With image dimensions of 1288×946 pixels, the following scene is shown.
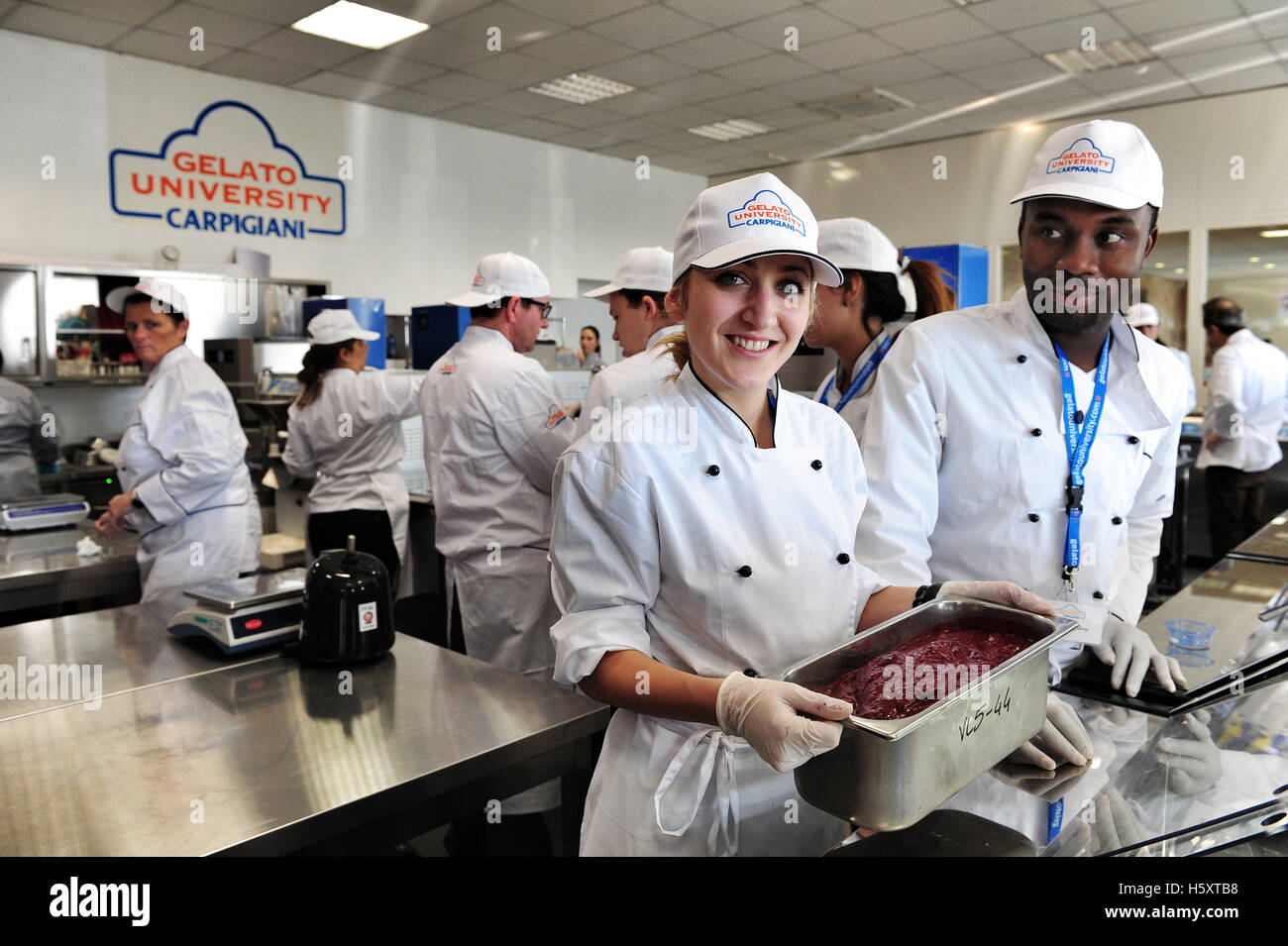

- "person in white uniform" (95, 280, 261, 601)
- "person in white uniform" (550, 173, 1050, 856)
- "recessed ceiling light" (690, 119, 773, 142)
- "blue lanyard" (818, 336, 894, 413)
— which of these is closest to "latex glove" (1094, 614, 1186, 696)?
"person in white uniform" (550, 173, 1050, 856)

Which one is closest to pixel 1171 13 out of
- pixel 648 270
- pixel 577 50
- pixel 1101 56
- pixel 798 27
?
pixel 1101 56

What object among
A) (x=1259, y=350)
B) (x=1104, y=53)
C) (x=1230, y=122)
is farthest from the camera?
(x=1230, y=122)

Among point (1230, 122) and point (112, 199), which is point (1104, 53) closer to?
point (1230, 122)

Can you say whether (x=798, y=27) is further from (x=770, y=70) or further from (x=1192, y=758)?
(x=1192, y=758)

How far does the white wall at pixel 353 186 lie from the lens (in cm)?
572

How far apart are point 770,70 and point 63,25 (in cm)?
450

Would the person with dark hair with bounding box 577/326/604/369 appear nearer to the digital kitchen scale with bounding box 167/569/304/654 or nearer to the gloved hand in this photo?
the digital kitchen scale with bounding box 167/569/304/654

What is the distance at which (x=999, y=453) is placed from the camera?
1735 millimetres

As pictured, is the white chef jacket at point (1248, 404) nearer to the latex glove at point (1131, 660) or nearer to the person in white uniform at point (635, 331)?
the person in white uniform at point (635, 331)

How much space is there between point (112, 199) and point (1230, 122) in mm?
8332

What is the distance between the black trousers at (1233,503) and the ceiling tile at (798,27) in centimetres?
370

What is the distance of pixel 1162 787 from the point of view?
48.7 inches

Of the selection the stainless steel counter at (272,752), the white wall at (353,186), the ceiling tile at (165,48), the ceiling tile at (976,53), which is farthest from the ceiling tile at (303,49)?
the stainless steel counter at (272,752)
